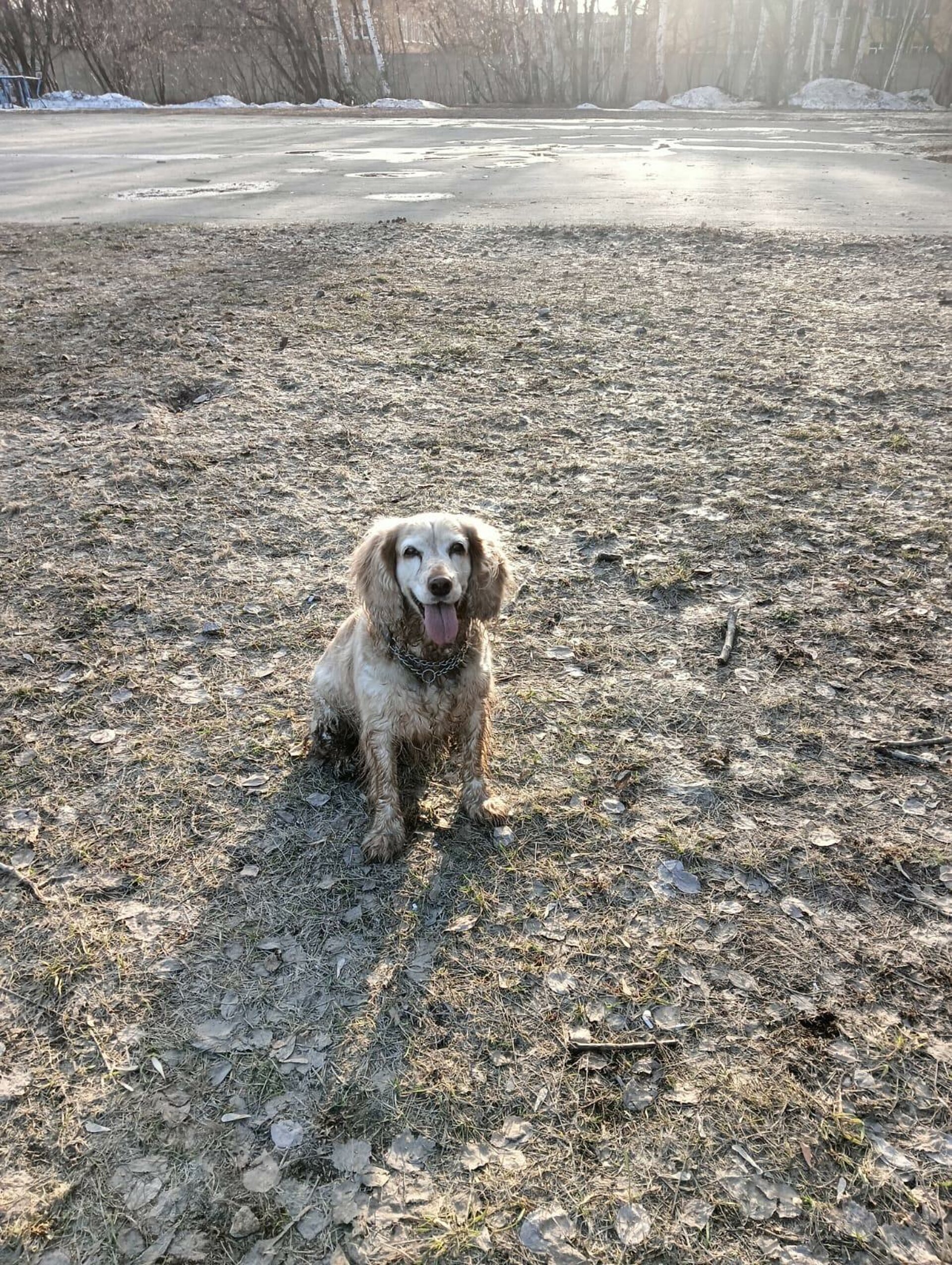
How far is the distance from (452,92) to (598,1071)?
154ft

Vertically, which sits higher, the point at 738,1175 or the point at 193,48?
the point at 193,48

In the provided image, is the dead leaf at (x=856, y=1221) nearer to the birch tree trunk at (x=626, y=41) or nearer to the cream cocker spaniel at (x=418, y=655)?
the cream cocker spaniel at (x=418, y=655)

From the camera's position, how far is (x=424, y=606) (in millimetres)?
3250

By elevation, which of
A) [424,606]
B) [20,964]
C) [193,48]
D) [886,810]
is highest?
[193,48]

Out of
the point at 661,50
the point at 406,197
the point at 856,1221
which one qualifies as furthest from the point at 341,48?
the point at 856,1221

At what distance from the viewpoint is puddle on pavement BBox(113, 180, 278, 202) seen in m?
14.2

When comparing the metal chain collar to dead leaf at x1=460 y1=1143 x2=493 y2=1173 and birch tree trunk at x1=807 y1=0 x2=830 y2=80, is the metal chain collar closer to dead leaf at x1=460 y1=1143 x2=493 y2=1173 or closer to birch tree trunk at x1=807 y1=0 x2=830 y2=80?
dead leaf at x1=460 y1=1143 x2=493 y2=1173

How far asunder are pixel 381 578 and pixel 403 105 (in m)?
42.0

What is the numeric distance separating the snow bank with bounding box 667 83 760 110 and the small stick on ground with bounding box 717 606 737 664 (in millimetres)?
40803

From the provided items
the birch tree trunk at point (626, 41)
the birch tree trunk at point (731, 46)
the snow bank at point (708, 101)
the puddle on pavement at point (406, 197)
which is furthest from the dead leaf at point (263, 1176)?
the birch tree trunk at point (731, 46)

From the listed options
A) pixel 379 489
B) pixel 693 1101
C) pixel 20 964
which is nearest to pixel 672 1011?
pixel 693 1101

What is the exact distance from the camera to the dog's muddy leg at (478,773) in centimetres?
352

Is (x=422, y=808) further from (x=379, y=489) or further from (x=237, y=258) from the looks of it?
(x=237, y=258)

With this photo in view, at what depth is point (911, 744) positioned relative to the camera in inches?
150
